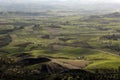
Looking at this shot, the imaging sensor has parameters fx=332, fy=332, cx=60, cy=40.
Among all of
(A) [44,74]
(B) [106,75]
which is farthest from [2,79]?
(B) [106,75]

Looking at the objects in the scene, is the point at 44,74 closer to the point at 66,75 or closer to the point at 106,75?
the point at 66,75

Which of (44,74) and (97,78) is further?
(44,74)

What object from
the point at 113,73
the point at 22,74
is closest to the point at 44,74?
the point at 22,74

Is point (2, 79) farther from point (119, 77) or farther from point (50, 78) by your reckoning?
point (119, 77)

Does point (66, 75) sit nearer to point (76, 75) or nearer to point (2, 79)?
point (76, 75)

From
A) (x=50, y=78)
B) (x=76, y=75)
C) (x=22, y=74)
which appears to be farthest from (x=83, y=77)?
(x=22, y=74)

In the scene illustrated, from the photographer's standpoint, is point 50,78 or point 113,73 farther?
point 113,73

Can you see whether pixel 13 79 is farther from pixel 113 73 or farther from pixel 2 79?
pixel 113 73
